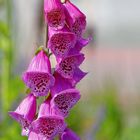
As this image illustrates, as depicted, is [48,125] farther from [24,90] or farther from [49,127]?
[24,90]

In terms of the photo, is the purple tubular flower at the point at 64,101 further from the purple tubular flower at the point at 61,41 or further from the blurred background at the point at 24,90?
the blurred background at the point at 24,90

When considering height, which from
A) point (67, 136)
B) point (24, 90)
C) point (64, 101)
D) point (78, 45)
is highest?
point (78, 45)

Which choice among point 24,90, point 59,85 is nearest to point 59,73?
point 59,85

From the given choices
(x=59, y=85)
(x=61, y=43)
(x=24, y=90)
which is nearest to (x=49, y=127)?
(x=59, y=85)

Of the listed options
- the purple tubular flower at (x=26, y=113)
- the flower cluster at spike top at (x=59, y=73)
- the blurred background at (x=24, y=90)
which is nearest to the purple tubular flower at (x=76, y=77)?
the flower cluster at spike top at (x=59, y=73)

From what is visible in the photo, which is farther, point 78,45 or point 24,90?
point 24,90

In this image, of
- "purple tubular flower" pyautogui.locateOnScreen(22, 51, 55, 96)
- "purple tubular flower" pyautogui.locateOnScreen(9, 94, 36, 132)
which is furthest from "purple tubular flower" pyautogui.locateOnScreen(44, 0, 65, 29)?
"purple tubular flower" pyautogui.locateOnScreen(9, 94, 36, 132)

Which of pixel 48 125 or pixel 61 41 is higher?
pixel 61 41
